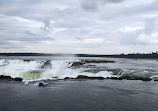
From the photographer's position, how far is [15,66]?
A: 44.1 metres

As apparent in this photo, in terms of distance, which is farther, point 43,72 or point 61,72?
point 61,72

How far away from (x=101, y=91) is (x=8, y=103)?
8.78 m

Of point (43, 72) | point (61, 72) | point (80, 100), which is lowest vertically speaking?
point (80, 100)

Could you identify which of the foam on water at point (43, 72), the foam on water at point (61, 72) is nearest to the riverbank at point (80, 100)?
the foam on water at point (61, 72)

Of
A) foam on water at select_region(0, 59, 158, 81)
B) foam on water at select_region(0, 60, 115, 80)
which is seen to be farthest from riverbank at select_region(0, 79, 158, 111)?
foam on water at select_region(0, 60, 115, 80)

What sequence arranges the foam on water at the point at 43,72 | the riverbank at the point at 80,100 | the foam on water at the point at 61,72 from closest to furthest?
the riverbank at the point at 80,100 → the foam on water at the point at 61,72 → the foam on water at the point at 43,72

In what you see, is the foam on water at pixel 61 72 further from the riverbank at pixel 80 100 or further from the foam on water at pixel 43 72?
the riverbank at pixel 80 100

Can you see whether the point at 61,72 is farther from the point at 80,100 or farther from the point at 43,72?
the point at 80,100

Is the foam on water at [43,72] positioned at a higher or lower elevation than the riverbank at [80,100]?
higher

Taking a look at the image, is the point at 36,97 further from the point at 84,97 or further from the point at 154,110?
the point at 154,110

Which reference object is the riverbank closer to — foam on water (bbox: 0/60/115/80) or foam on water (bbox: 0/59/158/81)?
foam on water (bbox: 0/59/158/81)

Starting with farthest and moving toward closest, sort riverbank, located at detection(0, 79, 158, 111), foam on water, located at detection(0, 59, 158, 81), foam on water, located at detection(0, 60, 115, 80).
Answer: foam on water, located at detection(0, 60, 115, 80) → foam on water, located at detection(0, 59, 158, 81) → riverbank, located at detection(0, 79, 158, 111)

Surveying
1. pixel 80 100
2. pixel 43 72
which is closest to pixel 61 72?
pixel 43 72

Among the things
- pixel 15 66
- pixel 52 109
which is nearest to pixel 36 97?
pixel 52 109
